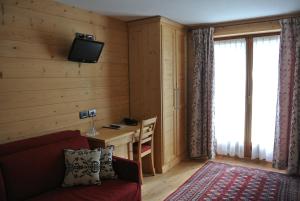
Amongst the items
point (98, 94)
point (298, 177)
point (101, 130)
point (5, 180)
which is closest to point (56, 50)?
point (98, 94)

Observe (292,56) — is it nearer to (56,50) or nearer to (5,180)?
(56,50)

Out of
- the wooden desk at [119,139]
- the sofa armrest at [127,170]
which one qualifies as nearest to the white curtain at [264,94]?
the wooden desk at [119,139]

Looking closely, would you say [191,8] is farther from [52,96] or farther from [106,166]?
[106,166]

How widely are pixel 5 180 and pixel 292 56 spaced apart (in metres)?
3.67

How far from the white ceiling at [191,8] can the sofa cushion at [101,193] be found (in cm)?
193

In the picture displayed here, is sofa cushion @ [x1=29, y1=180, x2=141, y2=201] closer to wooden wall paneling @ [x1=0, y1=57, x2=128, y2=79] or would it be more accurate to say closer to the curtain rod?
wooden wall paneling @ [x1=0, y1=57, x2=128, y2=79]

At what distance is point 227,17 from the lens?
3.63m

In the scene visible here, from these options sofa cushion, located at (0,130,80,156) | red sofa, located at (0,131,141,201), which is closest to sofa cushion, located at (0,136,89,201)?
red sofa, located at (0,131,141,201)

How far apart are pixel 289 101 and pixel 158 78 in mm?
1872

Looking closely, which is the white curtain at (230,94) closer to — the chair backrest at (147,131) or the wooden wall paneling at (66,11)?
the chair backrest at (147,131)

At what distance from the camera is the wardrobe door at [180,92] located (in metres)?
4.09

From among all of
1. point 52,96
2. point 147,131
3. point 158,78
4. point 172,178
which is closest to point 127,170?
point 147,131

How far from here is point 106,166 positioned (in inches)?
98.2

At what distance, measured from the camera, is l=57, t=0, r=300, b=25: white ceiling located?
288 cm
